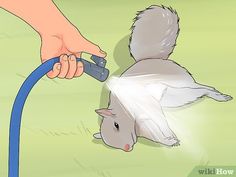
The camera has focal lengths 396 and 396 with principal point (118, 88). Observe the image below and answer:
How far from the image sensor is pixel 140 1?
141cm

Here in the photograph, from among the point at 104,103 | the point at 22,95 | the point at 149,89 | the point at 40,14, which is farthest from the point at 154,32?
the point at 22,95

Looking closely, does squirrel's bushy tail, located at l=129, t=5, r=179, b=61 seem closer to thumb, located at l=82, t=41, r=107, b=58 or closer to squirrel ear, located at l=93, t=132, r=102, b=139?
thumb, located at l=82, t=41, r=107, b=58

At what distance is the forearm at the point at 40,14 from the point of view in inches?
55.2

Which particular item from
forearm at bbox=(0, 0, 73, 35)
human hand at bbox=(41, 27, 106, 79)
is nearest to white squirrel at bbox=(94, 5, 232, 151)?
human hand at bbox=(41, 27, 106, 79)

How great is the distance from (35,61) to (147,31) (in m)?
0.41

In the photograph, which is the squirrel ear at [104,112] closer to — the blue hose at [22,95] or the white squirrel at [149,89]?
the white squirrel at [149,89]

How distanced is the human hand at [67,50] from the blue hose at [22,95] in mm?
18

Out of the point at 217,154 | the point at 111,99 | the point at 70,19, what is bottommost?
the point at 217,154

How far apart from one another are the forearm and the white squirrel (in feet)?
0.87

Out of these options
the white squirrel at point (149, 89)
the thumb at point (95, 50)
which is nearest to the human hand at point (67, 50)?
the thumb at point (95, 50)

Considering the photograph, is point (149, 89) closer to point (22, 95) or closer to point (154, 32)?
point (154, 32)

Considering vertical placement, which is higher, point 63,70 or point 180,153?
point 63,70

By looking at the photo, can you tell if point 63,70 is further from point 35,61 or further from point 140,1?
point 140,1

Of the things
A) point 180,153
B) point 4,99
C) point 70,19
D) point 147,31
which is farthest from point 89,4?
point 180,153
